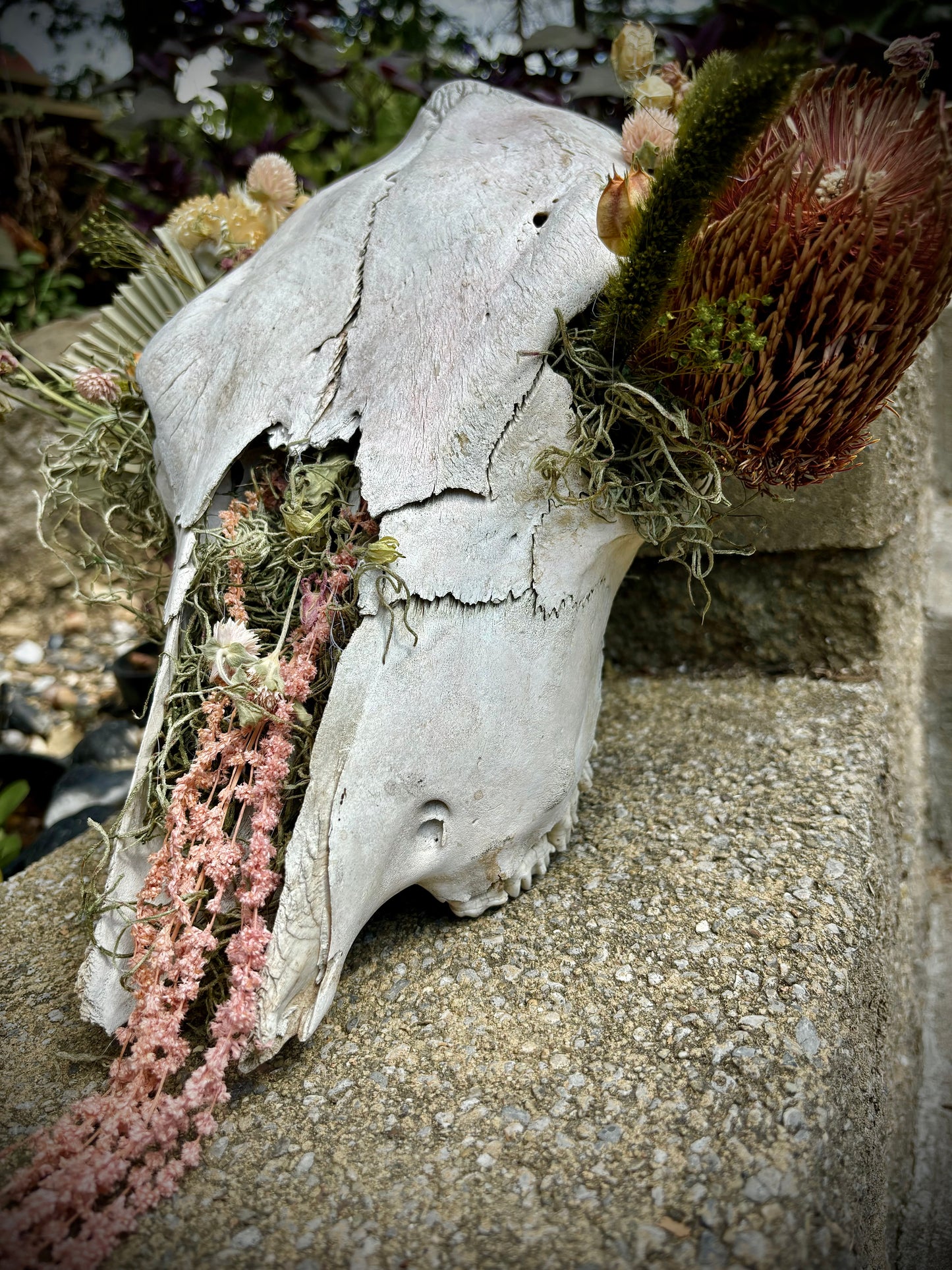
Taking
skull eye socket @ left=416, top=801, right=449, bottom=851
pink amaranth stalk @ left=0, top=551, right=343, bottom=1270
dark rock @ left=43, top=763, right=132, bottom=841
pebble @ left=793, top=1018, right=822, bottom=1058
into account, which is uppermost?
pink amaranth stalk @ left=0, top=551, right=343, bottom=1270

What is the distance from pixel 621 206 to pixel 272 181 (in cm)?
82

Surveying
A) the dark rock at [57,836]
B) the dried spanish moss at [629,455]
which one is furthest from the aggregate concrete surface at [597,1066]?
the dried spanish moss at [629,455]

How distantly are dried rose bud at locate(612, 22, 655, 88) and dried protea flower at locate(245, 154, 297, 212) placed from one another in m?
0.58

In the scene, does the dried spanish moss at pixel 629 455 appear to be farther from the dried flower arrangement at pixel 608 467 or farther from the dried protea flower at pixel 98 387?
the dried protea flower at pixel 98 387

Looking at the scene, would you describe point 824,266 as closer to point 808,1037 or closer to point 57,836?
point 808,1037

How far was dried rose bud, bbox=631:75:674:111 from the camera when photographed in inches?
54.7

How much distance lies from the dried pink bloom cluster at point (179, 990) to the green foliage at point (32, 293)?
83.3 inches

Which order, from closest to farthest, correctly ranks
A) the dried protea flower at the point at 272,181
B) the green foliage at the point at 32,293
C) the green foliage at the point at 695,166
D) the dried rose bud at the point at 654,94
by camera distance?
the green foliage at the point at 695,166
the dried rose bud at the point at 654,94
the dried protea flower at the point at 272,181
the green foliage at the point at 32,293

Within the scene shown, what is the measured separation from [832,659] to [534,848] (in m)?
0.92

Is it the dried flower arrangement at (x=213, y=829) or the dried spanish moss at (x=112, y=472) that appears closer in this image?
the dried flower arrangement at (x=213, y=829)

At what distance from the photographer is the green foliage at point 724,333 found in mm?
1040

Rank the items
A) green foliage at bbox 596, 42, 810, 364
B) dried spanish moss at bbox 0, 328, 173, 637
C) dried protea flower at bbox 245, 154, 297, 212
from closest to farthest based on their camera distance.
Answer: green foliage at bbox 596, 42, 810, 364
dried spanish moss at bbox 0, 328, 173, 637
dried protea flower at bbox 245, 154, 297, 212

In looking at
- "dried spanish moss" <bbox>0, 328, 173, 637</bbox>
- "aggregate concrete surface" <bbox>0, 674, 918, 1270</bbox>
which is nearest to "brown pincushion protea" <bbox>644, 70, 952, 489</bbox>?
"aggregate concrete surface" <bbox>0, 674, 918, 1270</bbox>

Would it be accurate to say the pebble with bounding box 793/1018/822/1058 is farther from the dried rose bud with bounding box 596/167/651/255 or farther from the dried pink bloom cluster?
the dried rose bud with bounding box 596/167/651/255
